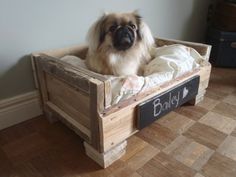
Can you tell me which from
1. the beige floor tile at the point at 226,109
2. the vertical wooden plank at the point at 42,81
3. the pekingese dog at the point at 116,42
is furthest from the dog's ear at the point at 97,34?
the beige floor tile at the point at 226,109

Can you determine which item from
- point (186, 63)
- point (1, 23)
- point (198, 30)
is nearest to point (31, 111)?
point (1, 23)

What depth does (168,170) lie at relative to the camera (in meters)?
1.06

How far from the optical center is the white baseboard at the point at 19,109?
1380 mm

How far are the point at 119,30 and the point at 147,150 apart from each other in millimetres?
669

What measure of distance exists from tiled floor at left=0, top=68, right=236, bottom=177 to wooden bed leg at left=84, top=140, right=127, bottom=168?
0.08ft

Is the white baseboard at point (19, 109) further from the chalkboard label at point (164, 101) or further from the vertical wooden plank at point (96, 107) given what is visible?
the chalkboard label at point (164, 101)

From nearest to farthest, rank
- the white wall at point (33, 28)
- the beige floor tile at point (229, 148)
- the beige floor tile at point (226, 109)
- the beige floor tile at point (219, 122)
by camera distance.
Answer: the beige floor tile at point (229, 148)
the white wall at point (33, 28)
the beige floor tile at point (219, 122)
the beige floor tile at point (226, 109)

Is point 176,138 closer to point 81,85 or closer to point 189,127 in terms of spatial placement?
point 189,127

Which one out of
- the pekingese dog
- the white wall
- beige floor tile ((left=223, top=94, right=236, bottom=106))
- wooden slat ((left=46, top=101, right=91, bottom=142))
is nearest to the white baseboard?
the white wall

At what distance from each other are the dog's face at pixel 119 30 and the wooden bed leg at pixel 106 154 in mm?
527

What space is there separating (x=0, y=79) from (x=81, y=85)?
25.2 inches

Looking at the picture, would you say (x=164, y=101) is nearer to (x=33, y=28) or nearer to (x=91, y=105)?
(x=91, y=105)

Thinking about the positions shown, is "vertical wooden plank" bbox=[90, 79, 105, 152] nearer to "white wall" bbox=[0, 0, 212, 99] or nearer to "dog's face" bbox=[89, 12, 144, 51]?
"dog's face" bbox=[89, 12, 144, 51]

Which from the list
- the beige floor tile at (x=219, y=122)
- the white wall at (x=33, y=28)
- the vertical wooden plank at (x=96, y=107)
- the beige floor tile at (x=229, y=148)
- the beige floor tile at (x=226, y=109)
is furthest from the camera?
the beige floor tile at (x=226, y=109)
